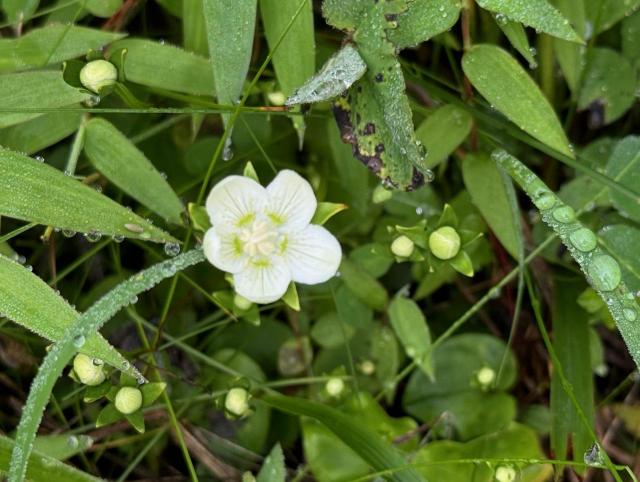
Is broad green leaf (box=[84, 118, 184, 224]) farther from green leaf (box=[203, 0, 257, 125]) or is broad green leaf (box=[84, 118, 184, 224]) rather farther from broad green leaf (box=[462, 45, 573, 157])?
broad green leaf (box=[462, 45, 573, 157])

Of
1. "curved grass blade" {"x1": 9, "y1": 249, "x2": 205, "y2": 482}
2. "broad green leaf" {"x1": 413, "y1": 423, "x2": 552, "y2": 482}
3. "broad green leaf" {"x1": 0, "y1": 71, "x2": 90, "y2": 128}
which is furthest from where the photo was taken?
"broad green leaf" {"x1": 413, "y1": 423, "x2": 552, "y2": 482}

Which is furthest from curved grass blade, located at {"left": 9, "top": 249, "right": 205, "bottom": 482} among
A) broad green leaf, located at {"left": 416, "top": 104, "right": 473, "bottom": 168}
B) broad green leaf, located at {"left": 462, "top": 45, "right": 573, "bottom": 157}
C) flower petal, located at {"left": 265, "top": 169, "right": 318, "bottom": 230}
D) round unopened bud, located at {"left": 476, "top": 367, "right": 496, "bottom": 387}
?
round unopened bud, located at {"left": 476, "top": 367, "right": 496, "bottom": 387}

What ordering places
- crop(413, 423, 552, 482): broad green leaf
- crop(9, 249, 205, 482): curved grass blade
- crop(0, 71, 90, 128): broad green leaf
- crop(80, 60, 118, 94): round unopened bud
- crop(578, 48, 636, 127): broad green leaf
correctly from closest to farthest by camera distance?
crop(9, 249, 205, 482): curved grass blade, crop(80, 60, 118, 94): round unopened bud, crop(0, 71, 90, 128): broad green leaf, crop(413, 423, 552, 482): broad green leaf, crop(578, 48, 636, 127): broad green leaf

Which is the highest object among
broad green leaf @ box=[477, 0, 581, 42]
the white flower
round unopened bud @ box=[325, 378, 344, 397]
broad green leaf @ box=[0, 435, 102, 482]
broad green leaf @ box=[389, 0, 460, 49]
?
broad green leaf @ box=[389, 0, 460, 49]

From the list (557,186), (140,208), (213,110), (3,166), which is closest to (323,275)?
(213,110)

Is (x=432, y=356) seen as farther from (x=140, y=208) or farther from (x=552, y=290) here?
(x=140, y=208)

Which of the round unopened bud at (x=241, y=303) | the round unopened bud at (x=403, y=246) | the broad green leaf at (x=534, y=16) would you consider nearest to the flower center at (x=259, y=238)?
the round unopened bud at (x=241, y=303)

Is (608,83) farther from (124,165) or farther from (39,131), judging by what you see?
(39,131)
